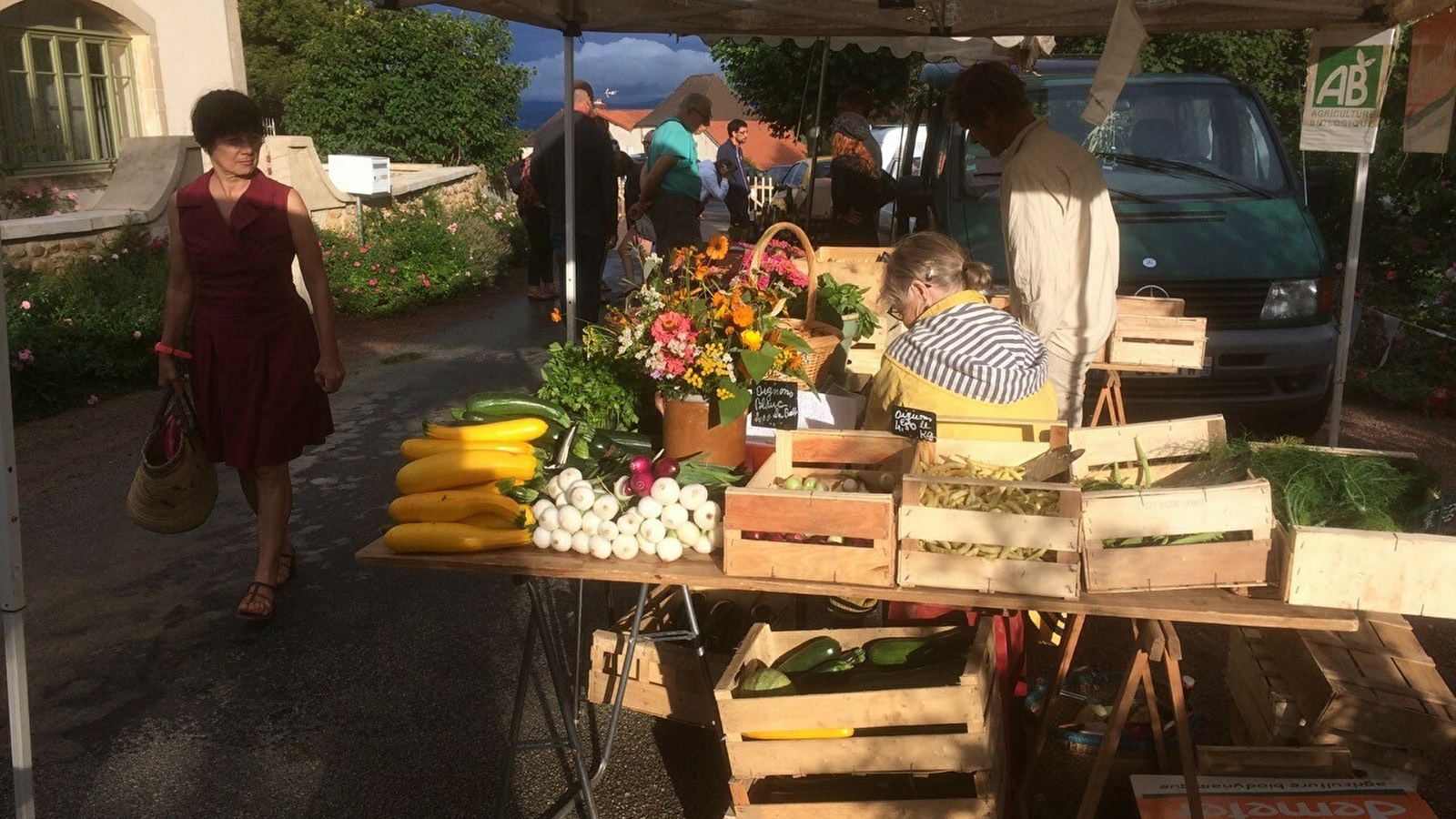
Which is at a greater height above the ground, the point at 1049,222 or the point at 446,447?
the point at 1049,222

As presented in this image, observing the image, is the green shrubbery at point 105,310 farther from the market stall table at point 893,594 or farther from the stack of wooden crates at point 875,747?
the stack of wooden crates at point 875,747

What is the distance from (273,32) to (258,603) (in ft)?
92.6

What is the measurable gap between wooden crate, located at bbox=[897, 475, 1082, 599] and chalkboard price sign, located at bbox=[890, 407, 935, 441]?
34 centimetres

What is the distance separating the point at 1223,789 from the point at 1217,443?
1.01 metres

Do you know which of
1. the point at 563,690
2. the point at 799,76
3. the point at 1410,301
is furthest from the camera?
the point at 799,76

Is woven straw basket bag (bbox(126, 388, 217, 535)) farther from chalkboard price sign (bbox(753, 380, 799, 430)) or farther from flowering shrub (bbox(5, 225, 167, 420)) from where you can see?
flowering shrub (bbox(5, 225, 167, 420))

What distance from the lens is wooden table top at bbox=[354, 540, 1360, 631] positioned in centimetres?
271

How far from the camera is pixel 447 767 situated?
398cm

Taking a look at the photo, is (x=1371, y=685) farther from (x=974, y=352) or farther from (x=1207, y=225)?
(x=1207, y=225)

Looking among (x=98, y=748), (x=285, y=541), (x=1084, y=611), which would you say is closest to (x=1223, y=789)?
(x=1084, y=611)

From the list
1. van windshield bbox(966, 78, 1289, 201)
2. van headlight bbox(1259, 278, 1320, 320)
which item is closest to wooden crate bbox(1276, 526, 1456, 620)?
van headlight bbox(1259, 278, 1320, 320)

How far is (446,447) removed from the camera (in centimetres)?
341

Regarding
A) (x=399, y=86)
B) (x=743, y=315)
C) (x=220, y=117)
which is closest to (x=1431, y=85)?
(x=743, y=315)

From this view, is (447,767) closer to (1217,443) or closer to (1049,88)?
(1217,443)
